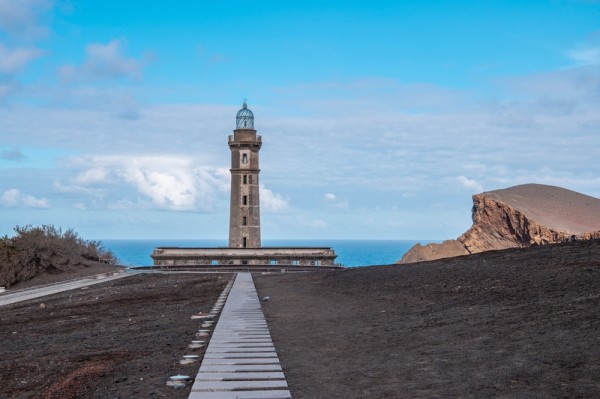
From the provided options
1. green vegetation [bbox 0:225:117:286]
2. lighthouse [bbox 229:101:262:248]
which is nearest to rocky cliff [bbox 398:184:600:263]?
lighthouse [bbox 229:101:262:248]

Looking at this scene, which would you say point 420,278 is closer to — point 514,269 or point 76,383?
point 514,269

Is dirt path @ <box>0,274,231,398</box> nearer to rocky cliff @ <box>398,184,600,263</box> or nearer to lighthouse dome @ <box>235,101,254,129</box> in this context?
rocky cliff @ <box>398,184,600,263</box>

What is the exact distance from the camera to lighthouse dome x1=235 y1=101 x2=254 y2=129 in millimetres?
61469

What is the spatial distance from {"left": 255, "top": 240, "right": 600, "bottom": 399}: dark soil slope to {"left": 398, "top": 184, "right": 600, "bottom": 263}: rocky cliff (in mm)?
30787

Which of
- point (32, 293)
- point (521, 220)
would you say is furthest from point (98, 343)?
point (521, 220)

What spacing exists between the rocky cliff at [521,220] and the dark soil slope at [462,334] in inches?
1212

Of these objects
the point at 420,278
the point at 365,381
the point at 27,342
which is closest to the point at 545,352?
the point at 365,381

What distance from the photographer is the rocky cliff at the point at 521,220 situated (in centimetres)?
4934

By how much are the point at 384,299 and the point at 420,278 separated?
348cm

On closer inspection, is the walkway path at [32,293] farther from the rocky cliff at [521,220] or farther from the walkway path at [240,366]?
the rocky cliff at [521,220]

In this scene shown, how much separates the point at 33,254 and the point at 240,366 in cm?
3662

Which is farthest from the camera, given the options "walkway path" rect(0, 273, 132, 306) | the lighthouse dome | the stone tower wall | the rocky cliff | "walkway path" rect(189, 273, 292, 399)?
the lighthouse dome

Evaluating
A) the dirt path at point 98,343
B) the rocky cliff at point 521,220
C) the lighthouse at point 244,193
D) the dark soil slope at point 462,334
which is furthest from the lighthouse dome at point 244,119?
the dark soil slope at point 462,334

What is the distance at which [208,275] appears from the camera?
37.5 m
